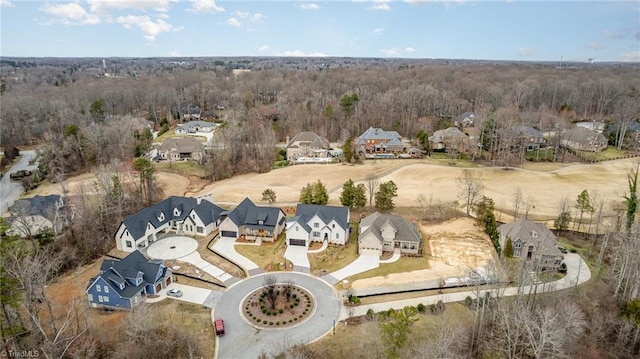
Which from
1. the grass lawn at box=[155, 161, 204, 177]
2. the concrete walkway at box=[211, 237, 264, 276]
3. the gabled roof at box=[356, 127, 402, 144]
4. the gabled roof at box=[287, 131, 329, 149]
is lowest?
the concrete walkway at box=[211, 237, 264, 276]

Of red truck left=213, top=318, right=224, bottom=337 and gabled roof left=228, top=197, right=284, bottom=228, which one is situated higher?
gabled roof left=228, top=197, right=284, bottom=228

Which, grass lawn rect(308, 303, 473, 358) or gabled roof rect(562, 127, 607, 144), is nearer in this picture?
grass lawn rect(308, 303, 473, 358)

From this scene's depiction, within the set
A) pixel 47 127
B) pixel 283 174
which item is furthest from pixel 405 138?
pixel 47 127

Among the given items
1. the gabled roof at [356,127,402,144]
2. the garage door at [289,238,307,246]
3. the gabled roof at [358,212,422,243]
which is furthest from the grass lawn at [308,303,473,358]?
the gabled roof at [356,127,402,144]

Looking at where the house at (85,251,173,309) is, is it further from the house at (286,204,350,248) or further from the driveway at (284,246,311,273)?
the house at (286,204,350,248)

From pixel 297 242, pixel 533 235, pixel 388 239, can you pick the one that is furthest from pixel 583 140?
pixel 297 242

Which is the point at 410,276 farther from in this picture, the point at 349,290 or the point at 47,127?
the point at 47,127

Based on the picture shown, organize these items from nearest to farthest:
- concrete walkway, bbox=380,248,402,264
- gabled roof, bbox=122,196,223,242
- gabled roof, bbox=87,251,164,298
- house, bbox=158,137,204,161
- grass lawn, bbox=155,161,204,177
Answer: gabled roof, bbox=87,251,164,298, concrete walkway, bbox=380,248,402,264, gabled roof, bbox=122,196,223,242, grass lawn, bbox=155,161,204,177, house, bbox=158,137,204,161
